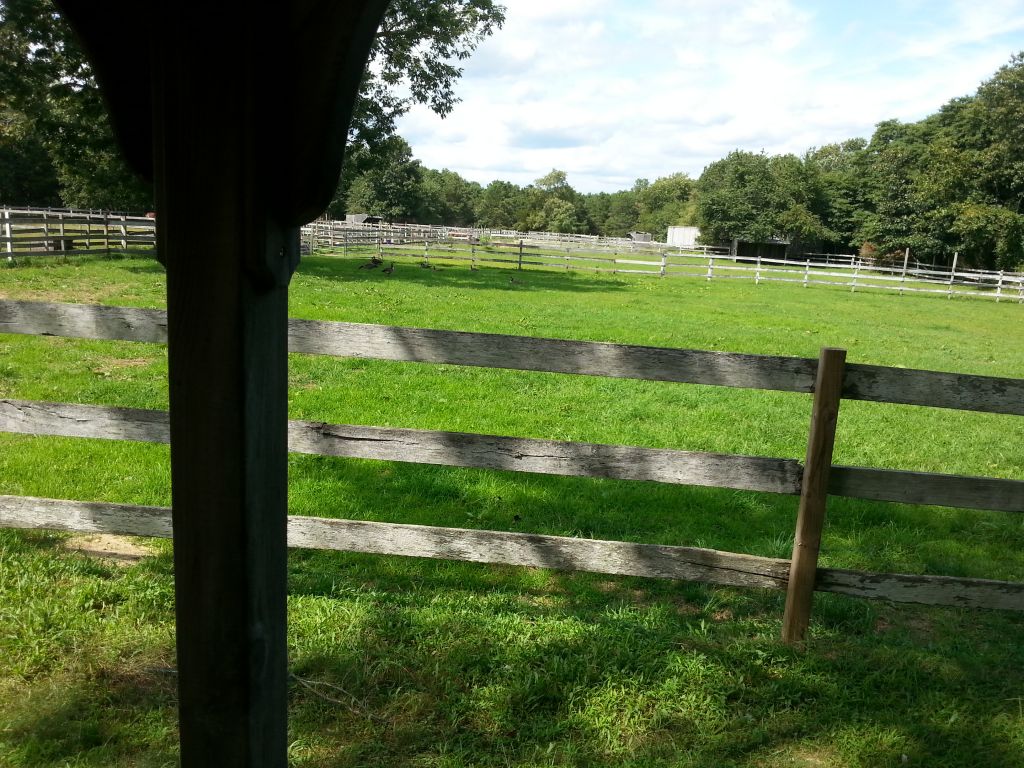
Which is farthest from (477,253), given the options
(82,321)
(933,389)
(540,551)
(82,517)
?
(933,389)

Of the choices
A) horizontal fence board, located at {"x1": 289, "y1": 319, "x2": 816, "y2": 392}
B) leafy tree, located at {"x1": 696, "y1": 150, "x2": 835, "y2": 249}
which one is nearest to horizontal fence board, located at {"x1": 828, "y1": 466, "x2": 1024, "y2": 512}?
horizontal fence board, located at {"x1": 289, "y1": 319, "x2": 816, "y2": 392}

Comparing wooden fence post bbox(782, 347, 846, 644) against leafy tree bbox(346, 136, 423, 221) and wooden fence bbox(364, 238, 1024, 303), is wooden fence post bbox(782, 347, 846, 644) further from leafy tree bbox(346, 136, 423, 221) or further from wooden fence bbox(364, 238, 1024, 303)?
leafy tree bbox(346, 136, 423, 221)

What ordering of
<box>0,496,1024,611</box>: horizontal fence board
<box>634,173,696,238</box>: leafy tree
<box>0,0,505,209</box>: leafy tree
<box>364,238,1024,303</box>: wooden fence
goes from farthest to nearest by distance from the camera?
<box>634,173,696,238</box>: leafy tree
<box>364,238,1024,303</box>: wooden fence
<box>0,0,505,209</box>: leafy tree
<box>0,496,1024,611</box>: horizontal fence board

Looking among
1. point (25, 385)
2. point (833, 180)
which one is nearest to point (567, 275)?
point (25, 385)

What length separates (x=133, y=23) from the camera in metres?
1.55

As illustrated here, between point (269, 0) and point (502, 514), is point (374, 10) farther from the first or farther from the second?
point (502, 514)

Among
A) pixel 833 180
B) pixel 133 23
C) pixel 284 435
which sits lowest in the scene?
pixel 284 435

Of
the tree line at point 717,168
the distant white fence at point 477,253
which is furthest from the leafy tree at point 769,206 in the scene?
the distant white fence at point 477,253

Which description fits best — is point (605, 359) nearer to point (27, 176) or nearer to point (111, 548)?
point (111, 548)

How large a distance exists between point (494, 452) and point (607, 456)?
1.70 ft

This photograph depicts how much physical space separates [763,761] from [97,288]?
609 inches

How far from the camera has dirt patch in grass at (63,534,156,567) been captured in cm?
407

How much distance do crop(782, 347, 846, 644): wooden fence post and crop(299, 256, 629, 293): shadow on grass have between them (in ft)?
58.1

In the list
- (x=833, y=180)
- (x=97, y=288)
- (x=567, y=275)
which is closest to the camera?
(x=97, y=288)
